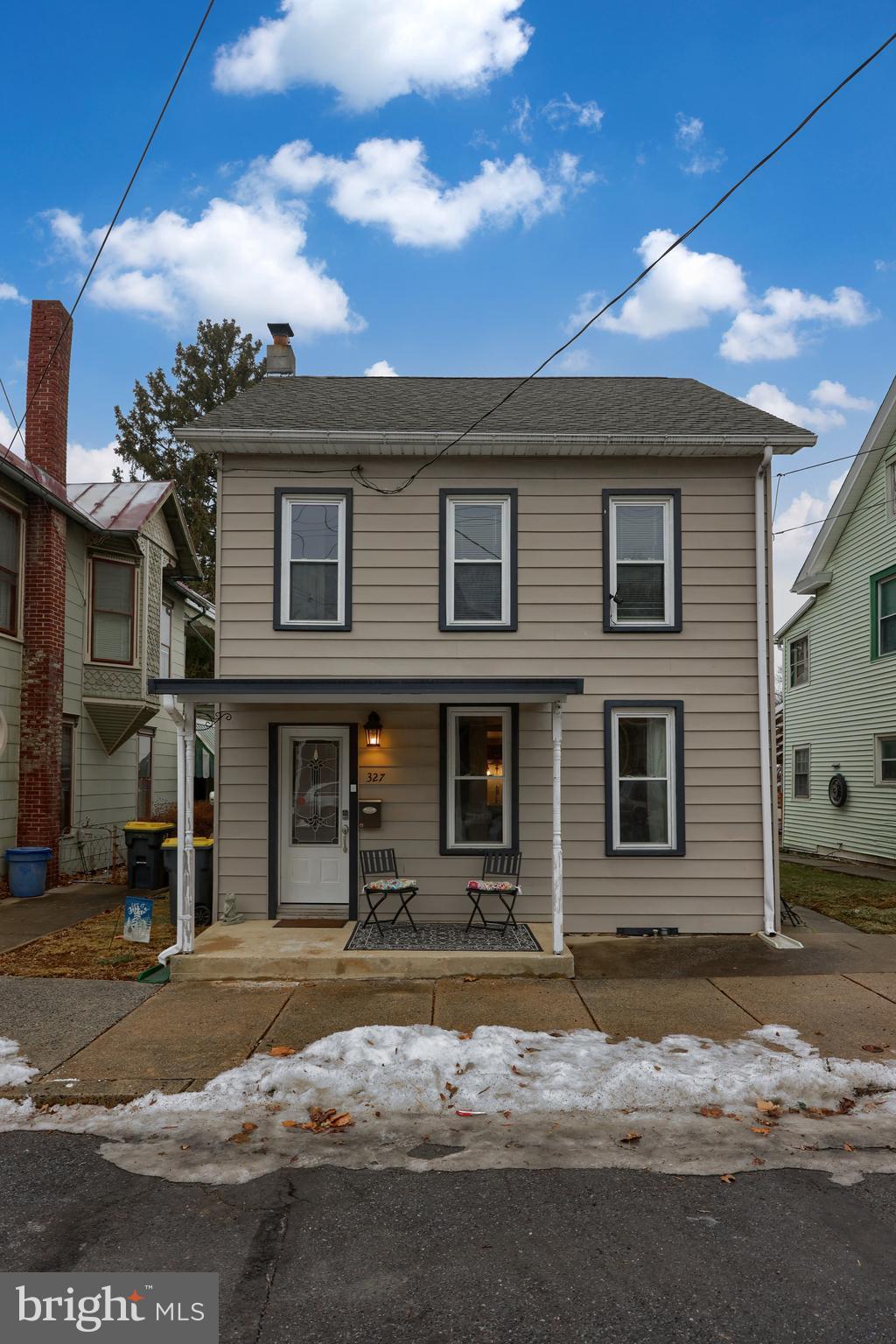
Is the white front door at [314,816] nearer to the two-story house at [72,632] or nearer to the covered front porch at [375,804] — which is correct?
the covered front porch at [375,804]

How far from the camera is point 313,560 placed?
31.5 feet

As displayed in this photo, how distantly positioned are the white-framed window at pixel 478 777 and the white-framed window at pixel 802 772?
14.0 metres

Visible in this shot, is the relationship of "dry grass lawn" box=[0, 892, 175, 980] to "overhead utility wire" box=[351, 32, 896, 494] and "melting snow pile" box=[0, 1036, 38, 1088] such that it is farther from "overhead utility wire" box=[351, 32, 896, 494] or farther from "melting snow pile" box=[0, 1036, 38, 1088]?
"overhead utility wire" box=[351, 32, 896, 494]

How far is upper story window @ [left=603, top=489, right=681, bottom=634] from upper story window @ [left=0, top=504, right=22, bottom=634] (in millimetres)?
8867

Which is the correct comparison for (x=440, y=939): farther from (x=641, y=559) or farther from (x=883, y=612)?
(x=883, y=612)

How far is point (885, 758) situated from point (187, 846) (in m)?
14.5

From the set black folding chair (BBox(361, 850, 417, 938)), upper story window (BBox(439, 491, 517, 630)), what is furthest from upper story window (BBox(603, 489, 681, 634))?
black folding chair (BBox(361, 850, 417, 938))

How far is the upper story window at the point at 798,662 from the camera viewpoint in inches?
824

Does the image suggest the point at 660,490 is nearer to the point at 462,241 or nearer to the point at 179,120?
the point at 179,120

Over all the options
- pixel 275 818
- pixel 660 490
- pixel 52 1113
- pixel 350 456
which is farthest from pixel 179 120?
pixel 52 1113

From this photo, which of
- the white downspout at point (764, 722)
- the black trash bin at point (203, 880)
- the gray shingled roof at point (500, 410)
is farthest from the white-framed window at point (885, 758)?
the black trash bin at point (203, 880)

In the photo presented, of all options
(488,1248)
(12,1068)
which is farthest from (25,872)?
(488,1248)

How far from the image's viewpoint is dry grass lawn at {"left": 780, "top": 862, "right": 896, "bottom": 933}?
10.3 m

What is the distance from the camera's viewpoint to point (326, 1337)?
290cm
